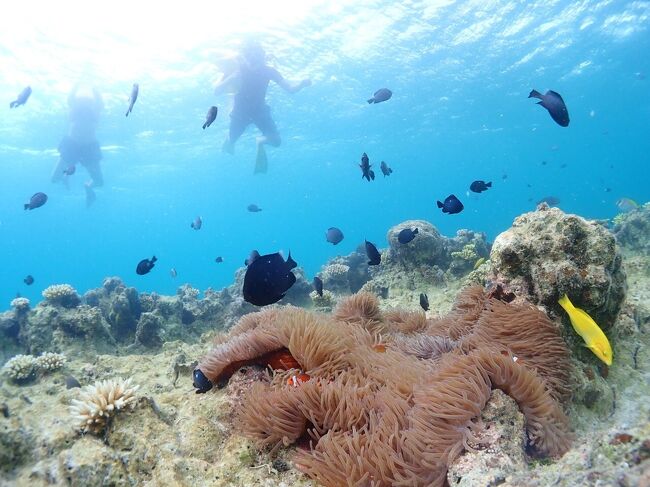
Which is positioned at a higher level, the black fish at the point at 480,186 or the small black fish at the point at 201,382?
the black fish at the point at 480,186

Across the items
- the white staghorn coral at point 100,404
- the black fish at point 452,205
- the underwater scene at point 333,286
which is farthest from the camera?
the black fish at point 452,205

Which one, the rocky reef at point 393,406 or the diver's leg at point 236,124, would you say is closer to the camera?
the rocky reef at point 393,406

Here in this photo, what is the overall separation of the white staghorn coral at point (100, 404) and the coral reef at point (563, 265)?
3420mm

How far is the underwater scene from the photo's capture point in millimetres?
2516

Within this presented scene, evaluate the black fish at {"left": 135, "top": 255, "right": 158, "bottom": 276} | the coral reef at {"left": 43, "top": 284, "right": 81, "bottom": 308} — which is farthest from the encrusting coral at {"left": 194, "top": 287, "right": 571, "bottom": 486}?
the coral reef at {"left": 43, "top": 284, "right": 81, "bottom": 308}

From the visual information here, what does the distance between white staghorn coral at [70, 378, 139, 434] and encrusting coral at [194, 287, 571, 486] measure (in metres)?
0.65

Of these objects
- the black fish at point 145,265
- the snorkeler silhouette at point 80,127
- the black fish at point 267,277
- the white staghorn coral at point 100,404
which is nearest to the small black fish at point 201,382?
the white staghorn coral at point 100,404

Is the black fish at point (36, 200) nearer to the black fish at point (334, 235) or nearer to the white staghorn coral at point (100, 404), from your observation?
the black fish at point (334, 235)

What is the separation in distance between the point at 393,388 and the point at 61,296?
350 inches

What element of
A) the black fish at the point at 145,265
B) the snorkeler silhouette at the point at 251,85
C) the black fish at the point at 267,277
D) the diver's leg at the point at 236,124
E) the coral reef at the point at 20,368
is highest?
the snorkeler silhouette at the point at 251,85

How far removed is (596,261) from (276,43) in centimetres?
2026

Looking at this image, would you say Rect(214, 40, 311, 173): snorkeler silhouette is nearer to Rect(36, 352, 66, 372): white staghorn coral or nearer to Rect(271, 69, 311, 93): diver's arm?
Rect(271, 69, 311, 93): diver's arm

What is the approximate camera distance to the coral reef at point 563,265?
331cm

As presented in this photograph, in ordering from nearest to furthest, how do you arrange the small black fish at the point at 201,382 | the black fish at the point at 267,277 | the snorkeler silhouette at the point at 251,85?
the black fish at the point at 267,277
the small black fish at the point at 201,382
the snorkeler silhouette at the point at 251,85
